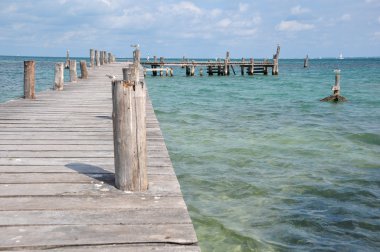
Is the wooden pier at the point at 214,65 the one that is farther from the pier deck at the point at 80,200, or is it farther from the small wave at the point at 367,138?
the pier deck at the point at 80,200

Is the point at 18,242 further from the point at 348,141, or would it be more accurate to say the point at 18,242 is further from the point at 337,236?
the point at 348,141

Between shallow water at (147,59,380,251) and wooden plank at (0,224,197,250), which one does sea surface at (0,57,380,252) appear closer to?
shallow water at (147,59,380,251)

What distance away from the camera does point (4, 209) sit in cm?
271

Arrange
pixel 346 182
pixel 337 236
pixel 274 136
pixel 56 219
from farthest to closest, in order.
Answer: pixel 274 136 < pixel 346 182 < pixel 337 236 < pixel 56 219

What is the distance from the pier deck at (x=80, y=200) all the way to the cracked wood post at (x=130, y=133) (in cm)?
12

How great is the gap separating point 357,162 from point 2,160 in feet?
20.8

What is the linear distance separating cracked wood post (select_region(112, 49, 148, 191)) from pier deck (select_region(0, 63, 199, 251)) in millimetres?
125

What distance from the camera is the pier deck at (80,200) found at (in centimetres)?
231

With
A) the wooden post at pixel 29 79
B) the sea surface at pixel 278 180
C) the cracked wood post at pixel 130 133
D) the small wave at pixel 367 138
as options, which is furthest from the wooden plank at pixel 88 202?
the small wave at pixel 367 138

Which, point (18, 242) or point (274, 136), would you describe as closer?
point (18, 242)

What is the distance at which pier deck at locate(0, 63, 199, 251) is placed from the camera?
2309mm

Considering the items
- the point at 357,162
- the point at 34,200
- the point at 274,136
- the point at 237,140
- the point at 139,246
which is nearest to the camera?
the point at 139,246

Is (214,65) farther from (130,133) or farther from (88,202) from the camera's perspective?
(88,202)

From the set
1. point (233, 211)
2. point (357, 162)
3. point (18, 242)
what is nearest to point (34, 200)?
point (18, 242)
